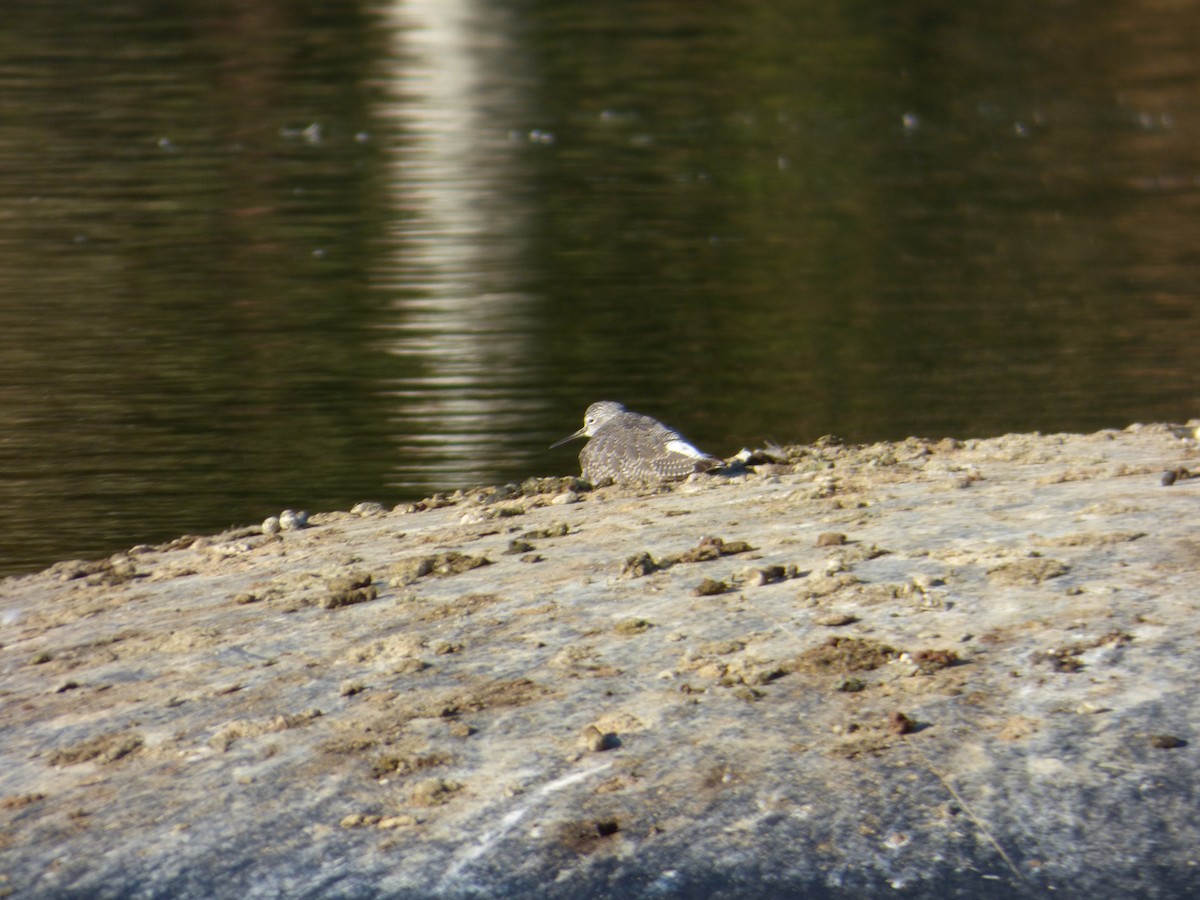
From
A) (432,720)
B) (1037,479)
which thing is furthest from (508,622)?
(1037,479)

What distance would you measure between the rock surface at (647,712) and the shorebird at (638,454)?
73cm

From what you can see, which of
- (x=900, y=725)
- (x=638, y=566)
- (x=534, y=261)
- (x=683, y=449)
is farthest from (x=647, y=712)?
(x=534, y=261)

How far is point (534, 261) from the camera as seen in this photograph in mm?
13797

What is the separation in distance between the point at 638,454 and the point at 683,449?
0.67ft

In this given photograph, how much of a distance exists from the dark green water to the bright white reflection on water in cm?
4

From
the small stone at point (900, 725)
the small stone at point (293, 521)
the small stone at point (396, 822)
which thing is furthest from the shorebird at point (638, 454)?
the small stone at point (396, 822)

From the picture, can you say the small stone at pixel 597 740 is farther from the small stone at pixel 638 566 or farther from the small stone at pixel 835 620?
the small stone at pixel 638 566

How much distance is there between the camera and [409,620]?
5.41 metres

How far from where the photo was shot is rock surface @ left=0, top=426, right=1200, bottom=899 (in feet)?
13.6

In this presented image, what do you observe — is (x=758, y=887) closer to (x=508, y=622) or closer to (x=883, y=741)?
(x=883, y=741)

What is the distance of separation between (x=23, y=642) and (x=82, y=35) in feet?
81.9

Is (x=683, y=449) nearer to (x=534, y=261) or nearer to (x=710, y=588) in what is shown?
(x=710, y=588)

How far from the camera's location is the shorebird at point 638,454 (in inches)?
280

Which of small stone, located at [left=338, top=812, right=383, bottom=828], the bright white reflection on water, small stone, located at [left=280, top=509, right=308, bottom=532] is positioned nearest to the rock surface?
small stone, located at [left=338, top=812, right=383, bottom=828]
